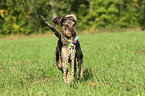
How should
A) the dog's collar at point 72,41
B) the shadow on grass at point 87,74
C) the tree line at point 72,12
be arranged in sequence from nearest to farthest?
the dog's collar at point 72,41
the shadow on grass at point 87,74
the tree line at point 72,12

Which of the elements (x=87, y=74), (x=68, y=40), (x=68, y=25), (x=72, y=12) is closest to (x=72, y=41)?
(x=68, y=40)

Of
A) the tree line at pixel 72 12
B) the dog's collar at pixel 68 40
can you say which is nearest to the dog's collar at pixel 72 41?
the dog's collar at pixel 68 40

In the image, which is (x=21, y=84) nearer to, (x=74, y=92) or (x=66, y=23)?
(x=74, y=92)

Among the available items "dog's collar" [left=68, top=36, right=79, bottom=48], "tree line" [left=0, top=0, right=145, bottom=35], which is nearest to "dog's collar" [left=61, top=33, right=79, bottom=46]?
"dog's collar" [left=68, top=36, right=79, bottom=48]

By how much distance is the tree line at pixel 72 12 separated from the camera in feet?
96.0

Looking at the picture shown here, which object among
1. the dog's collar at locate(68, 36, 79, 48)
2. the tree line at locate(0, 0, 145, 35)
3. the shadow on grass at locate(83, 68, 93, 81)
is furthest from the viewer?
the tree line at locate(0, 0, 145, 35)

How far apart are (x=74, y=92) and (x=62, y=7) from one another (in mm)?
30953

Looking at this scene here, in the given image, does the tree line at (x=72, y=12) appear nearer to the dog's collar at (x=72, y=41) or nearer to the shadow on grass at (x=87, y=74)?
the shadow on grass at (x=87, y=74)

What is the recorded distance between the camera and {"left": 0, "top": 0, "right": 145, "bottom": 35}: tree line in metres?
29.3

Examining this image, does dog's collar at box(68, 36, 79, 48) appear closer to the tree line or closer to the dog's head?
the dog's head

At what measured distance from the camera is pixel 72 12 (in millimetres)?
36375

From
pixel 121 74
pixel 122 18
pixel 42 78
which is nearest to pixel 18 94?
pixel 42 78

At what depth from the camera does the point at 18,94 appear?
3.65 meters

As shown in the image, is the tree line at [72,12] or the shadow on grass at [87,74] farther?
the tree line at [72,12]
